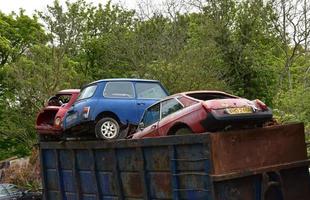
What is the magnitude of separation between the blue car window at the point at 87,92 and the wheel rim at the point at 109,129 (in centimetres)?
71

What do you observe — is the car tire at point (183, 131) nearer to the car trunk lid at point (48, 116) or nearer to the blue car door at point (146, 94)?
the blue car door at point (146, 94)

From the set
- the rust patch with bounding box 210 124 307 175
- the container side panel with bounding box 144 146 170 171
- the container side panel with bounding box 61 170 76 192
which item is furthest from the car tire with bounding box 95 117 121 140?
the rust patch with bounding box 210 124 307 175

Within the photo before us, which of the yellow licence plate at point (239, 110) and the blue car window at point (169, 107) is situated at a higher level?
the blue car window at point (169, 107)

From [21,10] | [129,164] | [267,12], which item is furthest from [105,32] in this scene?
[129,164]

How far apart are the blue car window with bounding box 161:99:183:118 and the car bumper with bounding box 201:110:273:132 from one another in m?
0.91

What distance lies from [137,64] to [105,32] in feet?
28.1

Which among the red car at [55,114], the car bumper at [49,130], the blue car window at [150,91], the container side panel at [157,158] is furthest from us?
the red car at [55,114]

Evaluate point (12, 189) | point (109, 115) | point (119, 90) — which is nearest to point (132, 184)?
point (109, 115)

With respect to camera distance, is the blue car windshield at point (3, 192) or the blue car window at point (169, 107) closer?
the blue car window at point (169, 107)

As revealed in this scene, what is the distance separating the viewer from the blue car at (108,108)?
29.3ft

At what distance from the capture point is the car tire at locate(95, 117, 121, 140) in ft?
28.9

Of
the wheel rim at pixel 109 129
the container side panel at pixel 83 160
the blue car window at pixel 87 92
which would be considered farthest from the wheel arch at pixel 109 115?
the container side panel at pixel 83 160

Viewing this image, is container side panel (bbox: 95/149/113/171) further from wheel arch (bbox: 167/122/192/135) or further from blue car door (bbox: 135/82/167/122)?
blue car door (bbox: 135/82/167/122)

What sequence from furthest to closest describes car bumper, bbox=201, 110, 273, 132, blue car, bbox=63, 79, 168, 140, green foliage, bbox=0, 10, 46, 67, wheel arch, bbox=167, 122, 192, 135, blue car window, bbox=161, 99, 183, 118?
green foliage, bbox=0, 10, 46, 67 < blue car, bbox=63, 79, 168, 140 < blue car window, bbox=161, 99, 183, 118 < wheel arch, bbox=167, 122, 192, 135 < car bumper, bbox=201, 110, 273, 132
